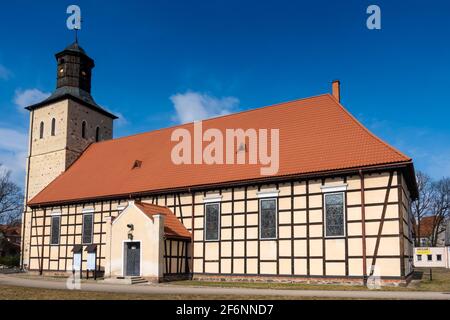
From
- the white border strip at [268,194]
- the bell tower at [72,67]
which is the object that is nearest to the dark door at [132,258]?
the white border strip at [268,194]

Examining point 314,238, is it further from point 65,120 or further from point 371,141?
point 65,120

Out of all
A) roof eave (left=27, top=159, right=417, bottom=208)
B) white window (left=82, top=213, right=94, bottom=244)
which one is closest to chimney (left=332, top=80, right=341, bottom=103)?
roof eave (left=27, top=159, right=417, bottom=208)

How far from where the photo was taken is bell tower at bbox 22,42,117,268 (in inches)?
1455

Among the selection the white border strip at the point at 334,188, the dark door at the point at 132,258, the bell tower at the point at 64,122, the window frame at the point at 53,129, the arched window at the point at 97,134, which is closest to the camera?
the white border strip at the point at 334,188

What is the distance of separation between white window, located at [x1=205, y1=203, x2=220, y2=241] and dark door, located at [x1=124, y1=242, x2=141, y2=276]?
11.9 feet

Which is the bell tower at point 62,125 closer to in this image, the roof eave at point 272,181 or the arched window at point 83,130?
the arched window at point 83,130

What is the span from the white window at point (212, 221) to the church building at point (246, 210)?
62mm

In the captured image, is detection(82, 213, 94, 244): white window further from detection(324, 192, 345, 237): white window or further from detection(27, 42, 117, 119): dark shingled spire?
detection(324, 192, 345, 237): white window

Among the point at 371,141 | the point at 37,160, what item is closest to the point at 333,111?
the point at 371,141

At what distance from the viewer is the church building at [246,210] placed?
21.2 metres

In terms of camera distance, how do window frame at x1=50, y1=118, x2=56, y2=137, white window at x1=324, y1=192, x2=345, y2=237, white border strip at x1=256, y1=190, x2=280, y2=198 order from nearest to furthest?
white window at x1=324, y1=192, x2=345, y2=237, white border strip at x1=256, y1=190, x2=280, y2=198, window frame at x1=50, y1=118, x2=56, y2=137

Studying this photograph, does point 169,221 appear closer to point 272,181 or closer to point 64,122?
point 272,181

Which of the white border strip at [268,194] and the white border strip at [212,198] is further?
the white border strip at [212,198]
